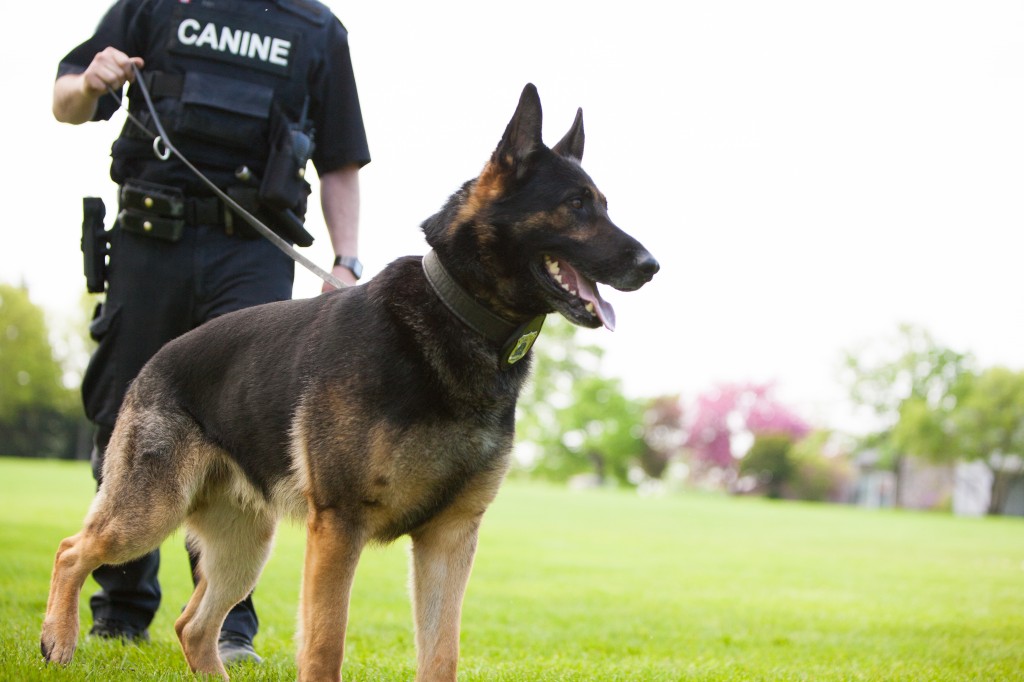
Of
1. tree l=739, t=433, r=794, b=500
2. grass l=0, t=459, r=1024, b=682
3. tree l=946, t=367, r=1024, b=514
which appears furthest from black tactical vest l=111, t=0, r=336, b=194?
tree l=739, t=433, r=794, b=500

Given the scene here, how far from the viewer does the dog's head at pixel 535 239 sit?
3.22 meters

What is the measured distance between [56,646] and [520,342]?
7.35 feet

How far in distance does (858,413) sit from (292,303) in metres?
63.4

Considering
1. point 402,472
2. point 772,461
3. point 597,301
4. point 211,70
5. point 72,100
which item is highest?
point 211,70

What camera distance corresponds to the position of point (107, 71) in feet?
13.4

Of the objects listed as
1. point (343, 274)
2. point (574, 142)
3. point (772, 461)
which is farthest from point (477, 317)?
point (772, 461)

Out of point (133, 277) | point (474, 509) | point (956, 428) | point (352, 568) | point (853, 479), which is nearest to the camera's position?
point (352, 568)

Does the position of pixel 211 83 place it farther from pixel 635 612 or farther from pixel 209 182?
pixel 635 612

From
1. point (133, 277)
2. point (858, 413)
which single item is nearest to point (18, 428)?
point (858, 413)

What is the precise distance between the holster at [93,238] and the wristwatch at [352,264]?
3.64 feet

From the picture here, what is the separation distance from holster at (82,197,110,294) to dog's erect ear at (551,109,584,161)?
2.32 m

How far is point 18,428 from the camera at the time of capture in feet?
181

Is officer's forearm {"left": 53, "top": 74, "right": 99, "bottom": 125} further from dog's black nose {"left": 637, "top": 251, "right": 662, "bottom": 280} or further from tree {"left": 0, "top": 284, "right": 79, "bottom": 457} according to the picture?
tree {"left": 0, "top": 284, "right": 79, "bottom": 457}

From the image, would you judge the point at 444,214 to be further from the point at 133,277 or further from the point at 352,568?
the point at 133,277
